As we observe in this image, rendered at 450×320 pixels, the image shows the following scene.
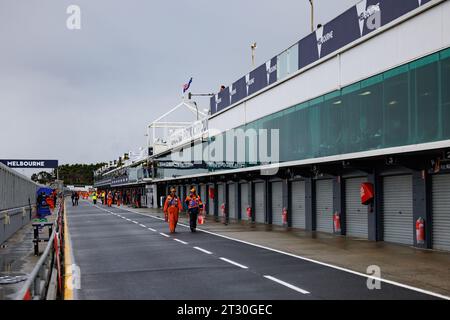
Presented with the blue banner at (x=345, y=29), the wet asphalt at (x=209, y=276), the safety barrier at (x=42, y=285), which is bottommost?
the wet asphalt at (x=209, y=276)

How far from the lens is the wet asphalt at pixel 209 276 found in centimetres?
962

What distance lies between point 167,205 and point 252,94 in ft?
33.1

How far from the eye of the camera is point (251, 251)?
1648 centimetres

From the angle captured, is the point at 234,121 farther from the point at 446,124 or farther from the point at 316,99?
the point at 446,124

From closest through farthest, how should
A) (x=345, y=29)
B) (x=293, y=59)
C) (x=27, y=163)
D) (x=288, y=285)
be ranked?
(x=288, y=285) → (x=345, y=29) → (x=293, y=59) → (x=27, y=163)

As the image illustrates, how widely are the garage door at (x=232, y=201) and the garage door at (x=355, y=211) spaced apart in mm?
14453

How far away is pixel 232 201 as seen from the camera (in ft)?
121

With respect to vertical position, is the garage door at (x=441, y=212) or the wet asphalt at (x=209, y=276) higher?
the garage door at (x=441, y=212)

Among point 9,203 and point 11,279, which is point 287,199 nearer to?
point 9,203

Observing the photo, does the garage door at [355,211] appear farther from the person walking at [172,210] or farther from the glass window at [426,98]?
the person walking at [172,210]

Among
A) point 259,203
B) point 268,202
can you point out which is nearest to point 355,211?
point 268,202

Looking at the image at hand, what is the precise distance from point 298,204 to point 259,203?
5559 mm

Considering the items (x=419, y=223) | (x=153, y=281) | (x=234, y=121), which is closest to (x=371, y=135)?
(x=419, y=223)

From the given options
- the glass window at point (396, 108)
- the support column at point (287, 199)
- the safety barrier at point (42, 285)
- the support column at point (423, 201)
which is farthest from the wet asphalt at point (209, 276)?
the support column at point (287, 199)
